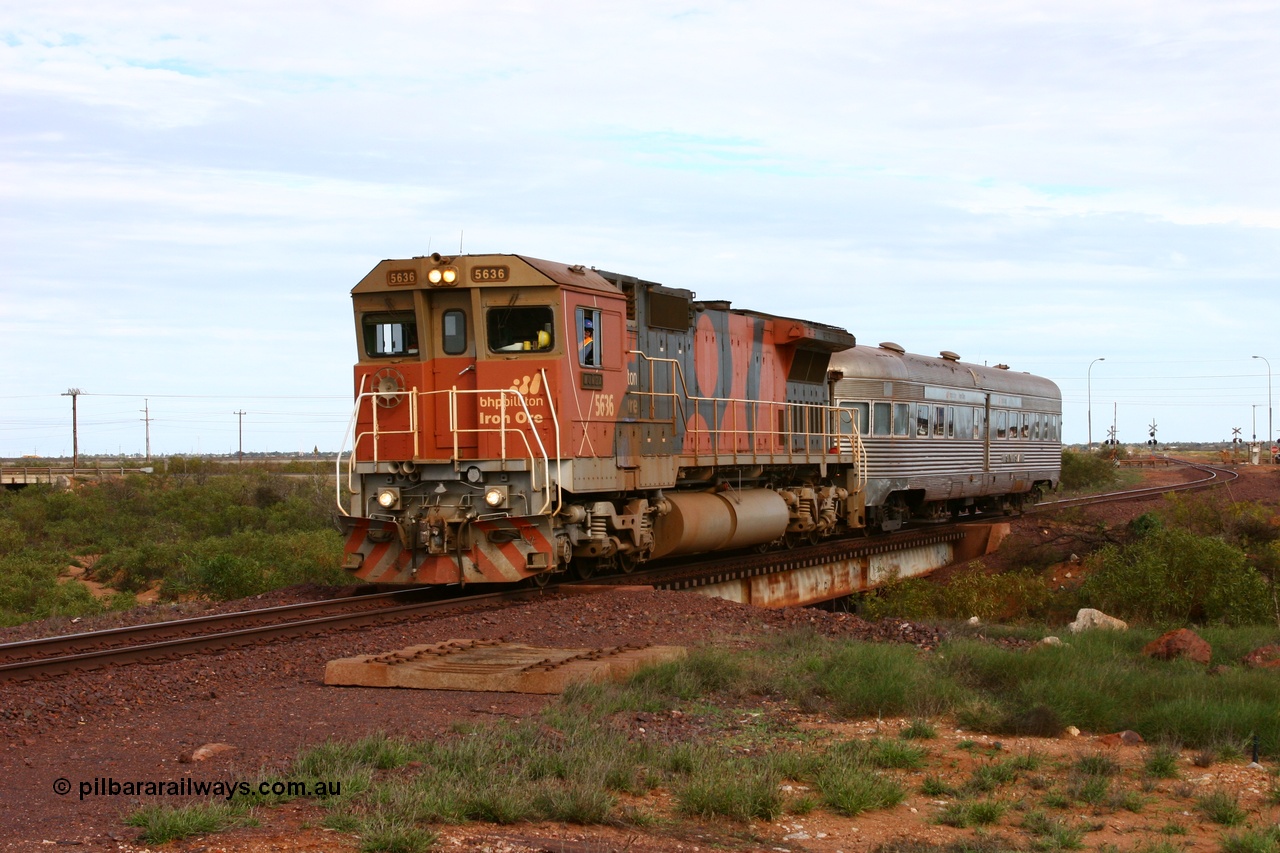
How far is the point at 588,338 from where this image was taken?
14.8 metres

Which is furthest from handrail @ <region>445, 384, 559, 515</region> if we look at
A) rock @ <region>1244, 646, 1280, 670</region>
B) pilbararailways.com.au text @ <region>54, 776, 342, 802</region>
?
pilbararailways.com.au text @ <region>54, 776, 342, 802</region>

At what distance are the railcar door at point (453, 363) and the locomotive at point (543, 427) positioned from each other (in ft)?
0.06

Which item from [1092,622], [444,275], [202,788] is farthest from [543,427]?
[202,788]

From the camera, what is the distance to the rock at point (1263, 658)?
10.7m

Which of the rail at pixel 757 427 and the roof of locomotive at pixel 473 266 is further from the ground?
the roof of locomotive at pixel 473 266

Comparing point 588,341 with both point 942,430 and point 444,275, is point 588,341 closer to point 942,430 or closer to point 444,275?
point 444,275

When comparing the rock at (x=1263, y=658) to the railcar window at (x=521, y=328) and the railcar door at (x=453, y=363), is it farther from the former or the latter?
the railcar door at (x=453, y=363)

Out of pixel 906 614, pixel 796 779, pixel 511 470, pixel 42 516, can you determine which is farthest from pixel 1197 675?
pixel 42 516

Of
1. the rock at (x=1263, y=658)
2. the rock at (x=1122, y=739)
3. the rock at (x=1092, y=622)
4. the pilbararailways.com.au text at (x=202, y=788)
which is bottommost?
the rock at (x=1092, y=622)

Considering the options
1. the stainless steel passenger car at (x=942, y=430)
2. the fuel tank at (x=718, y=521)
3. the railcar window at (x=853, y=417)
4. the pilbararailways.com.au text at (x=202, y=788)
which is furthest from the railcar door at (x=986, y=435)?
the pilbararailways.com.au text at (x=202, y=788)

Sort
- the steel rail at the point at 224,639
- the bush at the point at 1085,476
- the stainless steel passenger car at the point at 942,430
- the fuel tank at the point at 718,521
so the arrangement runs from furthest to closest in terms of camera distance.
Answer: the bush at the point at 1085,476 → the stainless steel passenger car at the point at 942,430 → the fuel tank at the point at 718,521 → the steel rail at the point at 224,639

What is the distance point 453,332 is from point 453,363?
1.24 ft

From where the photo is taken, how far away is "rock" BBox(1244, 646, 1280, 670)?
10.7 meters

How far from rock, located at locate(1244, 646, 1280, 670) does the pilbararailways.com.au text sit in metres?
8.32
